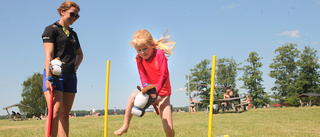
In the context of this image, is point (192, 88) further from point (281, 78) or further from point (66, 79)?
point (66, 79)

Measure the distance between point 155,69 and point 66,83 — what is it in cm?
135

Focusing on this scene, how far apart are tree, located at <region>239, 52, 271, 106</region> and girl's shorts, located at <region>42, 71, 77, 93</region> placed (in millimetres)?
59754

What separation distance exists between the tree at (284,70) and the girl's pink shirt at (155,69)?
58.7 m

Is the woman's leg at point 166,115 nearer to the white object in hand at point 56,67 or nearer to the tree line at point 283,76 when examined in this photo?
the white object in hand at point 56,67

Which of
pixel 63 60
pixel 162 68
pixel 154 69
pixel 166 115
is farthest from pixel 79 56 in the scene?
pixel 166 115

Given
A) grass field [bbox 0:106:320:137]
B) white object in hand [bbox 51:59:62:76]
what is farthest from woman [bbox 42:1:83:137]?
grass field [bbox 0:106:320:137]

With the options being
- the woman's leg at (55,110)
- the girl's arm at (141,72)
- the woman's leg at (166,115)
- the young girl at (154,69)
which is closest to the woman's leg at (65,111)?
the woman's leg at (55,110)

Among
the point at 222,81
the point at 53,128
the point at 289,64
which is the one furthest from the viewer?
the point at 222,81

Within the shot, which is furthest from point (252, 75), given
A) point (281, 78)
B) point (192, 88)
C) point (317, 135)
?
point (317, 135)

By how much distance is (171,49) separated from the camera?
179 inches

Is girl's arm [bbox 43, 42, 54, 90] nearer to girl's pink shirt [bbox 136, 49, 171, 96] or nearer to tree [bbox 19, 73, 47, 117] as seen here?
girl's pink shirt [bbox 136, 49, 171, 96]

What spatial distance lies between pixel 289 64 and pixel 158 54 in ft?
196

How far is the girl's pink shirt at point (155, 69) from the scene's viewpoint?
427 cm

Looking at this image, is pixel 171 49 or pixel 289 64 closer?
pixel 171 49
